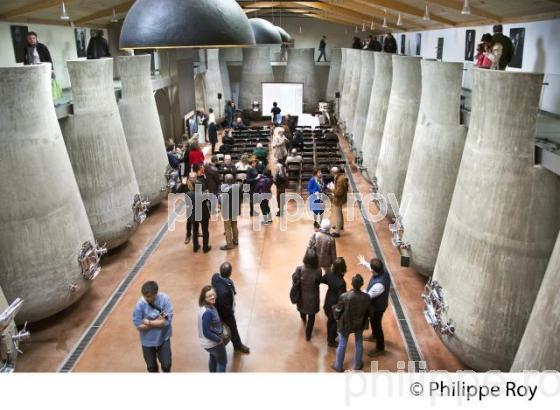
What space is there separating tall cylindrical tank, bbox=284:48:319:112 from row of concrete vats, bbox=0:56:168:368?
1918cm

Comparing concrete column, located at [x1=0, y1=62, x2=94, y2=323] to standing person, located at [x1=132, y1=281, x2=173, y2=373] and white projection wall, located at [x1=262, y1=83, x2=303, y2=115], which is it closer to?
standing person, located at [x1=132, y1=281, x2=173, y2=373]

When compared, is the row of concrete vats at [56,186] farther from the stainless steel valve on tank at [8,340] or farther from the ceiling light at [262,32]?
the ceiling light at [262,32]

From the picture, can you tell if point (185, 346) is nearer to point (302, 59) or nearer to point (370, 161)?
point (370, 161)

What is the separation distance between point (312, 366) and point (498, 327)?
2166mm

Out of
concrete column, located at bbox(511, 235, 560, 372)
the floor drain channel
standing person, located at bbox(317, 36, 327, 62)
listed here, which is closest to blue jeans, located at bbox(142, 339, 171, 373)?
the floor drain channel

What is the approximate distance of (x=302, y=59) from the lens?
27312mm

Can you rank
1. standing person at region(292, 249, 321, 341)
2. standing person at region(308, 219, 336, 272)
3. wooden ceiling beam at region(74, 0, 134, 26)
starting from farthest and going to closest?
wooden ceiling beam at region(74, 0, 134, 26)
standing person at region(308, 219, 336, 272)
standing person at region(292, 249, 321, 341)

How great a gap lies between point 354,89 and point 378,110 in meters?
6.76

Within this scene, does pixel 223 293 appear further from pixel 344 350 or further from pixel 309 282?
pixel 344 350

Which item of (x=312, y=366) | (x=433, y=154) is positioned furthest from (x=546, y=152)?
(x=312, y=366)

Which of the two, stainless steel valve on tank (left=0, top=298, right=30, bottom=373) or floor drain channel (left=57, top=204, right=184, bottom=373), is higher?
stainless steel valve on tank (left=0, top=298, right=30, bottom=373)

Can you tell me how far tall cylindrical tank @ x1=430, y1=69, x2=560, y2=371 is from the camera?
5164 mm

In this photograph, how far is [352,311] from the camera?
5.39m
